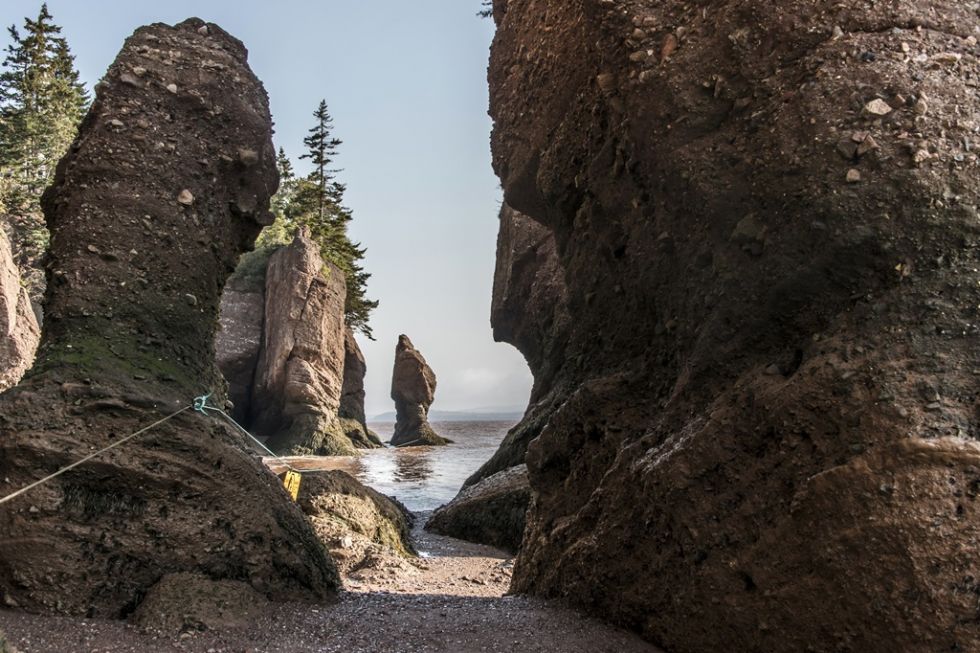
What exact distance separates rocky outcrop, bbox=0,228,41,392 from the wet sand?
1760cm

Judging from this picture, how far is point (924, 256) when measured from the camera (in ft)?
9.45

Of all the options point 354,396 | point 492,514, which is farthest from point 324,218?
point 492,514

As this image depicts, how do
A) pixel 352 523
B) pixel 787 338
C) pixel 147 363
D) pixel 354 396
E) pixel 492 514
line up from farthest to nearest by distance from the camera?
pixel 354 396 → pixel 492 514 → pixel 352 523 → pixel 147 363 → pixel 787 338

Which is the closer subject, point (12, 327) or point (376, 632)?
point (376, 632)

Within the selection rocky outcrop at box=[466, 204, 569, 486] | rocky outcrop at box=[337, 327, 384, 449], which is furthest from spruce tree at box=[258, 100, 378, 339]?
rocky outcrop at box=[466, 204, 569, 486]

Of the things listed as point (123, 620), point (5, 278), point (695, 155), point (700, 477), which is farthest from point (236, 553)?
point (5, 278)

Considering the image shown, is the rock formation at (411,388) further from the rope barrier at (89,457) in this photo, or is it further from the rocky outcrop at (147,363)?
the rope barrier at (89,457)

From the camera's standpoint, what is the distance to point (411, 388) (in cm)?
4422

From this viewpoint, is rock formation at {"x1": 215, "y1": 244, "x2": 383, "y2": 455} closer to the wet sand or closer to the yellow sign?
the yellow sign

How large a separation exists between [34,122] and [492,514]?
3269cm

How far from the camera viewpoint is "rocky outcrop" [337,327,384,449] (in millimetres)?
35656

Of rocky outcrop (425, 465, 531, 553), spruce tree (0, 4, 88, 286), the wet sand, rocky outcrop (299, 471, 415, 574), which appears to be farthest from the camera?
spruce tree (0, 4, 88, 286)

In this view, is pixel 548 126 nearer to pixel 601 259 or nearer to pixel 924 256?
pixel 601 259

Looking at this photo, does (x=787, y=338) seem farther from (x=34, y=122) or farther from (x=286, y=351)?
(x=34, y=122)
